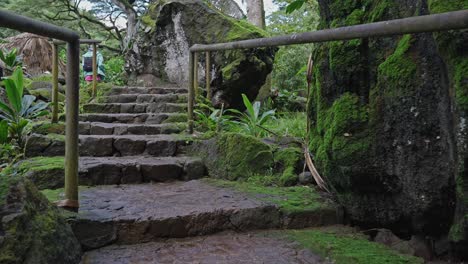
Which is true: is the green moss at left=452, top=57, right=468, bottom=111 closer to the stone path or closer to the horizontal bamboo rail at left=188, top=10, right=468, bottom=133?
the horizontal bamboo rail at left=188, top=10, right=468, bottom=133

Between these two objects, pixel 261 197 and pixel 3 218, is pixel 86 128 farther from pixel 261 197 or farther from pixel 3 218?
pixel 3 218

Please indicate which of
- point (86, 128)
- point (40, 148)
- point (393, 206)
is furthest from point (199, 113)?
point (393, 206)

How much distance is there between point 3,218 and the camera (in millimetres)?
1413

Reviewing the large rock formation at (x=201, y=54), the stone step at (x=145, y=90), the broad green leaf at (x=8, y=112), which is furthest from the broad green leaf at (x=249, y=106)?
the stone step at (x=145, y=90)

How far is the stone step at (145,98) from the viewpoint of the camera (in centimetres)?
567

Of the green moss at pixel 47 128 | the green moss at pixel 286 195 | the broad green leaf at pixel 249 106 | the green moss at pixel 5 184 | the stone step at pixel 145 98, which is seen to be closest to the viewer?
the green moss at pixel 5 184

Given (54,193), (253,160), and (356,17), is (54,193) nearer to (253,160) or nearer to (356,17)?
(253,160)

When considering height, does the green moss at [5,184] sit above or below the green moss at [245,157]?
above

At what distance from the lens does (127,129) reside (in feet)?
13.9

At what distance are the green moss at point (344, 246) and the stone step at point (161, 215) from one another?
0.72 ft

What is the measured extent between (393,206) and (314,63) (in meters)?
1.13

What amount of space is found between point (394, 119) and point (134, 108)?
4.10 m

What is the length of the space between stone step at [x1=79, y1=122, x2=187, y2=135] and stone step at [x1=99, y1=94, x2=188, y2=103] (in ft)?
4.36

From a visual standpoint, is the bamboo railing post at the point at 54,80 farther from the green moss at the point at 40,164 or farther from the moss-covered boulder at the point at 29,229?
the moss-covered boulder at the point at 29,229
